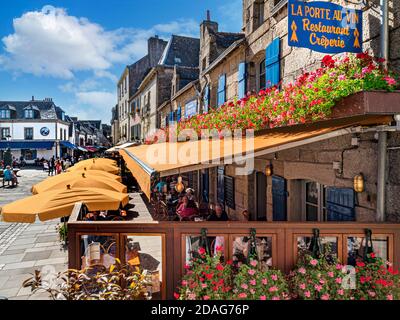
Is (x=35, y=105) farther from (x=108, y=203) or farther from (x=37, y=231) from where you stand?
(x=108, y=203)

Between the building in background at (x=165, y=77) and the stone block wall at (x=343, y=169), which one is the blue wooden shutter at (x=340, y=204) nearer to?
the stone block wall at (x=343, y=169)

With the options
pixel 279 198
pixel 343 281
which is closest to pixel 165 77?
pixel 279 198

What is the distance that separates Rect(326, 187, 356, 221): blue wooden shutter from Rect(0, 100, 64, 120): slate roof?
161 feet

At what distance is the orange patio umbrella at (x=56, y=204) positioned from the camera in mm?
5961

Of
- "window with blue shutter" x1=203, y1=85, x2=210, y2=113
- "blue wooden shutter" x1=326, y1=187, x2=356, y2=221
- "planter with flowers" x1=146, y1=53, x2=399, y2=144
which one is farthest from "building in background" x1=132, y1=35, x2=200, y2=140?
"blue wooden shutter" x1=326, y1=187, x2=356, y2=221

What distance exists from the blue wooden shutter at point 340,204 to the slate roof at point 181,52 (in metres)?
22.3

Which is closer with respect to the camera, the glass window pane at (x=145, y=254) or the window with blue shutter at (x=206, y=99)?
the glass window pane at (x=145, y=254)

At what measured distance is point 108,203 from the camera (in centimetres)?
666

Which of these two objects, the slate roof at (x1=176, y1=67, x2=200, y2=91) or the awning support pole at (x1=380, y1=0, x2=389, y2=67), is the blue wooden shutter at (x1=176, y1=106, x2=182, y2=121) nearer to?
the slate roof at (x1=176, y1=67, x2=200, y2=91)

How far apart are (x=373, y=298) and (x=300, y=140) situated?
82.4 inches

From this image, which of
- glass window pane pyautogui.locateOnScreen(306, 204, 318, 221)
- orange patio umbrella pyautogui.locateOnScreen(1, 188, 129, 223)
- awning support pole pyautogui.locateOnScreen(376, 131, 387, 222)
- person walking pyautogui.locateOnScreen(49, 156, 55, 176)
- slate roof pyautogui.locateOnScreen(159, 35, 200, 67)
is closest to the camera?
awning support pole pyautogui.locateOnScreen(376, 131, 387, 222)

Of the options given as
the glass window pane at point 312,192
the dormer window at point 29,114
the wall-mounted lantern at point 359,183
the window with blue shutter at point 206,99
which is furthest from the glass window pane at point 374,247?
the dormer window at point 29,114

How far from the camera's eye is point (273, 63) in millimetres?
7715

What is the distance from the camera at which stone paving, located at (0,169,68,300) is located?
240 inches
